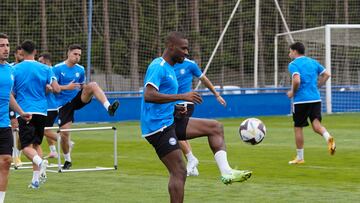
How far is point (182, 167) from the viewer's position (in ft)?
33.3

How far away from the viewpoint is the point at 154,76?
10.2 meters

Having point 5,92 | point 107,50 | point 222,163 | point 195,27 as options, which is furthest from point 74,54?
point 195,27

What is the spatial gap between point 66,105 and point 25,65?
3042 mm

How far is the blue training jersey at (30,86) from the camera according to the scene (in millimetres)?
14742

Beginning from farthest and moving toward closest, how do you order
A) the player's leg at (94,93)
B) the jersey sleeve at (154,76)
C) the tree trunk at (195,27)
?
the tree trunk at (195,27) < the player's leg at (94,93) < the jersey sleeve at (154,76)

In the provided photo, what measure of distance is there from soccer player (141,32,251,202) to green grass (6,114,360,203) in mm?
1952

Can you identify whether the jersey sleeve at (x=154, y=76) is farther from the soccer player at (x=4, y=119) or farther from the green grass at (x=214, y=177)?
the green grass at (x=214, y=177)

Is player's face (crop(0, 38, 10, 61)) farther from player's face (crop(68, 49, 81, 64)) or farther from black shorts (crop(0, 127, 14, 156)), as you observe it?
player's face (crop(68, 49, 81, 64))

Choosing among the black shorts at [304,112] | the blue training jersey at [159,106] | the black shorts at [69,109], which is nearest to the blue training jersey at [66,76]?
the black shorts at [69,109]

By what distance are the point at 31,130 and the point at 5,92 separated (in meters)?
3.58

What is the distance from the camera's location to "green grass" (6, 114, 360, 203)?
12.5 metres

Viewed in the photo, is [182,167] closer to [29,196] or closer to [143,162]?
[29,196]

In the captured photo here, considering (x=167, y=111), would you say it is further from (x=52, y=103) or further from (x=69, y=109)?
(x=52, y=103)

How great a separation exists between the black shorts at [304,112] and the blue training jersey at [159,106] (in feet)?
23.6
